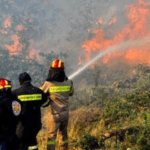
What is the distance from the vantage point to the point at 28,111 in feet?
11.4

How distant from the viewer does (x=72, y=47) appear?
28.7m

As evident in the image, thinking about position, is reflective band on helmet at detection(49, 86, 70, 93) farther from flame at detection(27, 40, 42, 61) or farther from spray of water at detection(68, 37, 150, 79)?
flame at detection(27, 40, 42, 61)

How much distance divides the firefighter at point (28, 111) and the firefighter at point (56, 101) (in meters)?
0.24

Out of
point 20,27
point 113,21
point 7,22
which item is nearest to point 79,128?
point 113,21

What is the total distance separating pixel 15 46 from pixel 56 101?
25.1 m

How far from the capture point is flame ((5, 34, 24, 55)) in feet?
86.5

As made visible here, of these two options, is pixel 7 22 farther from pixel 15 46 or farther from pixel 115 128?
pixel 115 128

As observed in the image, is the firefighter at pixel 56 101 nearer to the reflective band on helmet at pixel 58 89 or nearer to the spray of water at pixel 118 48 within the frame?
the reflective band on helmet at pixel 58 89

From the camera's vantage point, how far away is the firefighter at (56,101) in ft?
12.5

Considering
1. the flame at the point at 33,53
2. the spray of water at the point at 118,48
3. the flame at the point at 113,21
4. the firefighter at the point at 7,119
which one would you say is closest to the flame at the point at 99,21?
the flame at the point at 113,21

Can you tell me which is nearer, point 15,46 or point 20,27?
point 15,46

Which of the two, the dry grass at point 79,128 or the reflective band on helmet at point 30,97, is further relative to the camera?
the dry grass at point 79,128

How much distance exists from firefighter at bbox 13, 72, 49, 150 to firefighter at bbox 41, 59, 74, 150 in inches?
9.5

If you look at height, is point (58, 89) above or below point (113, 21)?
below
